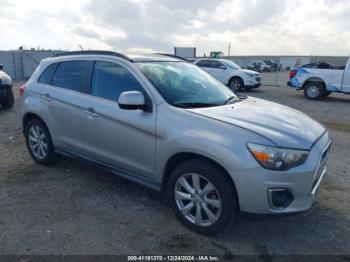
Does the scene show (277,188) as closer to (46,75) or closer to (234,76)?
(46,75)

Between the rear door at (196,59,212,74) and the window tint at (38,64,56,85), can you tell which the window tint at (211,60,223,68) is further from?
the window tint at (38,64,56,85)

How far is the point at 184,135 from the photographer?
3244mm

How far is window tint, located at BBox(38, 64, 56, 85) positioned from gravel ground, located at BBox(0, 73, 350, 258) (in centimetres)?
131

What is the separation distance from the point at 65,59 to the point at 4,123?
4493 mm

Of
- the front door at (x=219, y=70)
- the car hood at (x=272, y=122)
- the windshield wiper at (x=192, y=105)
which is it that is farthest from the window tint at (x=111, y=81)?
the front door at (x=219, y=70)

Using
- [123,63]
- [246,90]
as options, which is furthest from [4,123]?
[246,90]

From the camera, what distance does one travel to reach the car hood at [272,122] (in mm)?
3057

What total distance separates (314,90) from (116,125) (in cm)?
1219

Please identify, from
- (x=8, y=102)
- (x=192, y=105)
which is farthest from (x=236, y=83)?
(x=192, y=105)

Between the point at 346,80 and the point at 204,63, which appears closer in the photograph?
the point at 346,80

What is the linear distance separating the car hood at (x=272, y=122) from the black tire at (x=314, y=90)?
11.0 metres

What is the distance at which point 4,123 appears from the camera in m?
8.33

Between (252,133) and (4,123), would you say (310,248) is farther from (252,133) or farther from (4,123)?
(4,123)

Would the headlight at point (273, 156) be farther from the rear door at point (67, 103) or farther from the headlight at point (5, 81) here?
the headlight at point (5, 81)
